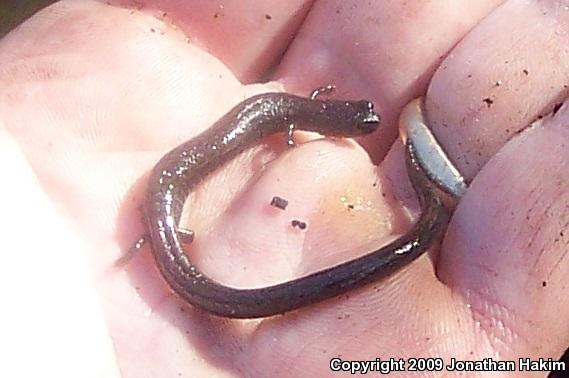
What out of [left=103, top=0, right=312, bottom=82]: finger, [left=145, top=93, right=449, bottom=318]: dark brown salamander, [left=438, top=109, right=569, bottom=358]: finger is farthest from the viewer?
[left=103, top=0, right=312, bottom=82]: finger

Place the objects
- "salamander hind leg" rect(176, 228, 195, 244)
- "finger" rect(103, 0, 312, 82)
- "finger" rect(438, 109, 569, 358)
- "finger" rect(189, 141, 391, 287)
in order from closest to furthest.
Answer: "finger" rect(438, 109, 569, 358), "finger" rect(189, 141, 391, 287), "salamander hind leg" rect(176, 228, 195, 244), "finger" rect(103, 0, 312, 82)

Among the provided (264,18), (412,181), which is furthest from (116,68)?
(412,181)

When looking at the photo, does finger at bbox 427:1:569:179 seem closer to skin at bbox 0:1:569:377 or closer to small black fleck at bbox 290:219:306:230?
skin at bbox 0:1:569:377

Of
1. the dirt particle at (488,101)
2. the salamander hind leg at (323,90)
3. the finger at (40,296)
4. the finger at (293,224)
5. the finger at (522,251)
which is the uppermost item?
the dirt particle at (488,101)

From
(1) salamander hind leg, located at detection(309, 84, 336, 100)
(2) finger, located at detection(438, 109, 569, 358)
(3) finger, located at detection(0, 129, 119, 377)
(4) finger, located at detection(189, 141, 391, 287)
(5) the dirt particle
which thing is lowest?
(3) finger, located at detection(0, 129, 119, 377)

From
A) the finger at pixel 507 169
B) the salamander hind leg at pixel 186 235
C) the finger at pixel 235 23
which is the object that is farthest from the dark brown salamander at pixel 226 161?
the finger at pixel 235 23

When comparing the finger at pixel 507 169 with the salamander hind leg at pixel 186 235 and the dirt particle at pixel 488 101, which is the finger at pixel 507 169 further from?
the salamander hind leg at pixel 186 235

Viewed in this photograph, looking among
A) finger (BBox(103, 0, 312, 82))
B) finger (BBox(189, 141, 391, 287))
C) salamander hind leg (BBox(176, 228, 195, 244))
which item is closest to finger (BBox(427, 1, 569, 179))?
finger (BBox(189, 141, 391, 287))
